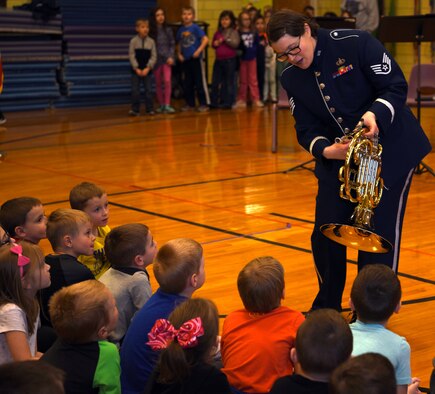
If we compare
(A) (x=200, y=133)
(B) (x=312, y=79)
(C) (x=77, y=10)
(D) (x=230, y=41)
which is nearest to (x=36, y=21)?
(C) (x=77, y=10)

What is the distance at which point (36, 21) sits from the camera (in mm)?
13719

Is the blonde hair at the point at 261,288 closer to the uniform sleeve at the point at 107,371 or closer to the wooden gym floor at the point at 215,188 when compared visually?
the uniform sleeve at the point at 107,371

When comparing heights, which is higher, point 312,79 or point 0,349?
point 312,79

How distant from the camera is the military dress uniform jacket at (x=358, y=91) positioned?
3703mm

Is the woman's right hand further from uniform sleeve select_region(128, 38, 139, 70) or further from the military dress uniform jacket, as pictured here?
uniform sleeve select_region(128, 38, 139, 70)

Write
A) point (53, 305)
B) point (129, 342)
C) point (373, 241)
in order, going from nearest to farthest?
point (53, 305) → point (129, 342) → point (373, 241)

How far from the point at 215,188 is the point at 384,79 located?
154 inches

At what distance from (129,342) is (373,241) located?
118 cm

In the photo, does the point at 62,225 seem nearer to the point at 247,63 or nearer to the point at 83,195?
the point at 83,195

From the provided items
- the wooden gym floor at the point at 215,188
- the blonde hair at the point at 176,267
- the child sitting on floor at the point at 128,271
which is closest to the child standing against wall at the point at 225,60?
the wooden gym floor at the point at 215,188

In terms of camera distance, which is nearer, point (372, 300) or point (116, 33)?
point (372, 300)

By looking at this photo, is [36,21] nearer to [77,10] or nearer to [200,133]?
[77,10]

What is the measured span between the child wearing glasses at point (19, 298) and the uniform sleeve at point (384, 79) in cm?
148

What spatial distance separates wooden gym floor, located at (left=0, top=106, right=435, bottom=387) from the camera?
481cm
